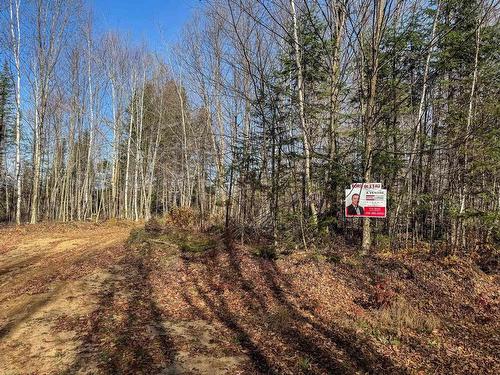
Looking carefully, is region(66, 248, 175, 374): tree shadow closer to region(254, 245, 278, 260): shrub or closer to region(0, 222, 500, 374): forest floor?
region(0, 222, 500, 374): forest floor

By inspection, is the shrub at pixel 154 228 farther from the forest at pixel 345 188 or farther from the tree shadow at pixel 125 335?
the tree shadow at pixel 125 335

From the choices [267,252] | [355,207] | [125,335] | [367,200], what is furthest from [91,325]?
[367,200]

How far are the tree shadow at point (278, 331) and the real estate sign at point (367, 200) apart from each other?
2088 mm

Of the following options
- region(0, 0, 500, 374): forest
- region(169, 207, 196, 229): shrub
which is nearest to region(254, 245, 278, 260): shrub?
region(0, 0, 500, 374): forest

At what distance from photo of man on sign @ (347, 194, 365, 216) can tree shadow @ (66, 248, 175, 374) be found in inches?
168

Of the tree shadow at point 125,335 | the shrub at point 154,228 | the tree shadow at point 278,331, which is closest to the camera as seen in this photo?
the tree shadow at point 125,335

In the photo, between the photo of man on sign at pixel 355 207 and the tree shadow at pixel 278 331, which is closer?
the tree shadow at pixel 278 331

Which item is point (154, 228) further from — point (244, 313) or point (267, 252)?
point (244, 313)

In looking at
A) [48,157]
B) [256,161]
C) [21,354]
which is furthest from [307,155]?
[48,157]

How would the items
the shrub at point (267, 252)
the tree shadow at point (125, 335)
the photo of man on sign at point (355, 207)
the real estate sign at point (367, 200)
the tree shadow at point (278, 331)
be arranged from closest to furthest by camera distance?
the tree shadow at point (125, 335) < the tree shadow at point (278, 331) < the real estate sign at point (367, 200) < the photo of man on sign at point (355, 207) < the shrub at point (267, 252)

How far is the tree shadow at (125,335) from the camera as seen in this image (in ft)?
14.2

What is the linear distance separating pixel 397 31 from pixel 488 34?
2.68 meters

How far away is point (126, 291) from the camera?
720 centimetres

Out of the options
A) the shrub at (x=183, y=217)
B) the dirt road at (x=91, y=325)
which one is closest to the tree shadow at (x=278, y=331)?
the dirt road at (x=91, y=325)
